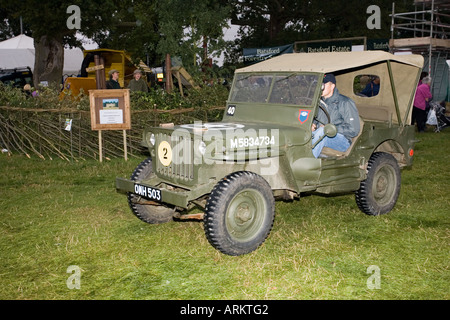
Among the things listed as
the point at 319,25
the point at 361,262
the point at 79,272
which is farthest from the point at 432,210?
the point at 319,25

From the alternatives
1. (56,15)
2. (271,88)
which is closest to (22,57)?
(56,15)

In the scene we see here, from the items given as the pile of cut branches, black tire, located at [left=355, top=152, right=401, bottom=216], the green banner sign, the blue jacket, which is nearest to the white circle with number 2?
the blue jacket

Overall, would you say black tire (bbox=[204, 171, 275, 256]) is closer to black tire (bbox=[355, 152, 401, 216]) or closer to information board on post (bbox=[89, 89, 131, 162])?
black tire (bbox=[355, 152, 401, 216])

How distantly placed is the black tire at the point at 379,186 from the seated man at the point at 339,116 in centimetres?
58

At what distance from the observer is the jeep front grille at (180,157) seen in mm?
4738

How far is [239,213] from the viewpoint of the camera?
4695mm

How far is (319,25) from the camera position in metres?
Result: 30.0

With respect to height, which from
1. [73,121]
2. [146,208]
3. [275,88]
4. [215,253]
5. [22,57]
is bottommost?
[215,253]

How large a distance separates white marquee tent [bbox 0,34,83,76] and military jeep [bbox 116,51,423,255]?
23.6 metres

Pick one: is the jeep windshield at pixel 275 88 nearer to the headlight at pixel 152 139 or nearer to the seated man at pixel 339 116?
the seated man at pixel 339 116

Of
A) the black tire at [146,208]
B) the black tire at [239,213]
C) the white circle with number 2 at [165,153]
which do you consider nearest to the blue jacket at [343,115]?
the black tire at [239,213]

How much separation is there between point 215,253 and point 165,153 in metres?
1.21

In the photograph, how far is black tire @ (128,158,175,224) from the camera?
547cm

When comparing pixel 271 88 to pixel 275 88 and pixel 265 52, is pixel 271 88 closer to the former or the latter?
pixel 275 88
